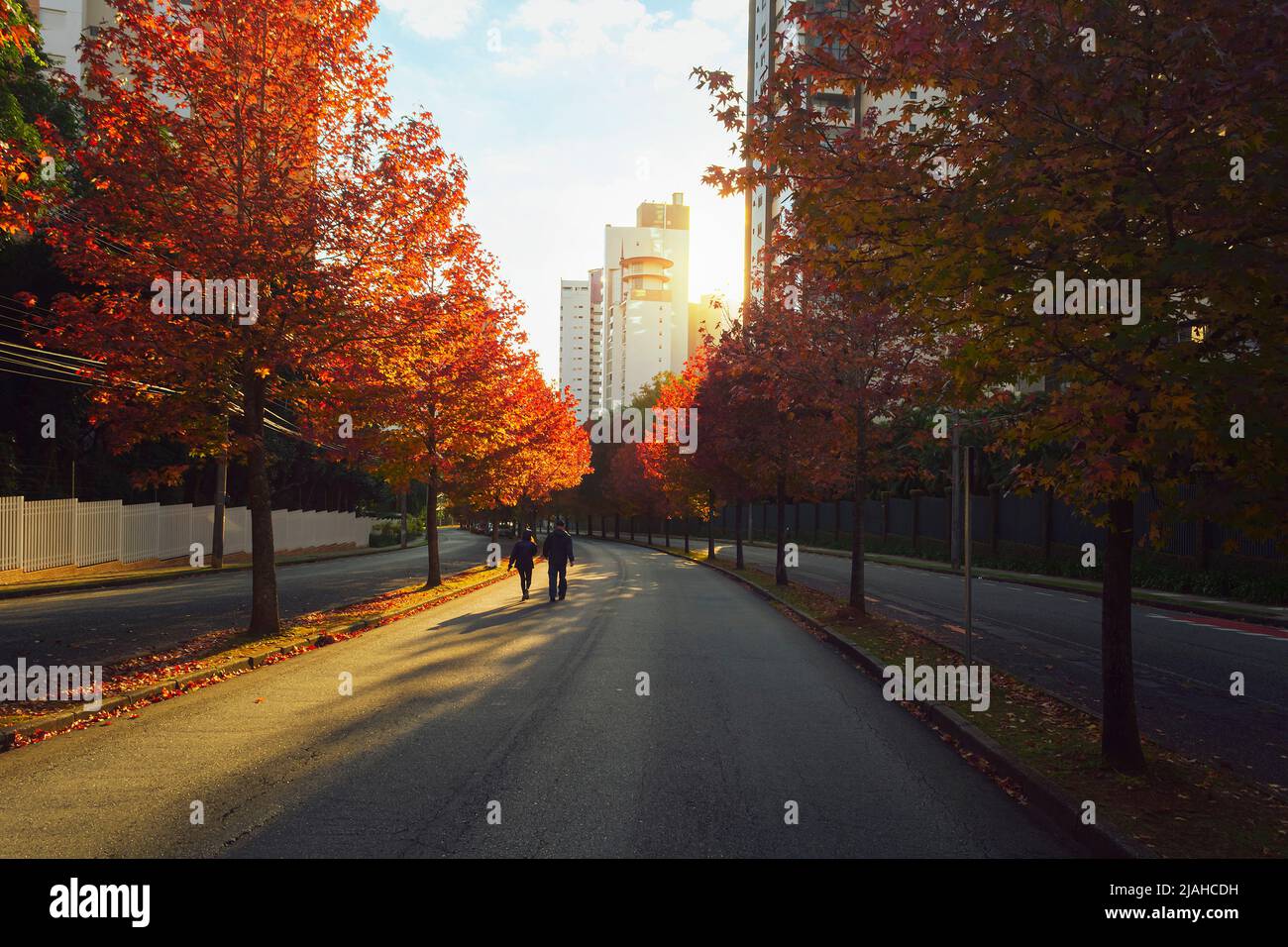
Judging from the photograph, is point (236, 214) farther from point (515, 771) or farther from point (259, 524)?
point (515, 771)

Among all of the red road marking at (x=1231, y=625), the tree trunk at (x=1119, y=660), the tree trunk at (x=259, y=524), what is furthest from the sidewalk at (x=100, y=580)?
the red road marking at (x=1231, y=625)

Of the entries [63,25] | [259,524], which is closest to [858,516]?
[259,524]

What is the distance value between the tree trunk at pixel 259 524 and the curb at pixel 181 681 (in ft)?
2.73

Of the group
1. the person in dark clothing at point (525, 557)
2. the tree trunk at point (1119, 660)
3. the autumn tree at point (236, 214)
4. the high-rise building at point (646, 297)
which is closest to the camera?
the tree trunk at point (1119, 660)

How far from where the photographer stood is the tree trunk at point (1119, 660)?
6117 millimetres

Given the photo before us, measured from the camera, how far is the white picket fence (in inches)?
944

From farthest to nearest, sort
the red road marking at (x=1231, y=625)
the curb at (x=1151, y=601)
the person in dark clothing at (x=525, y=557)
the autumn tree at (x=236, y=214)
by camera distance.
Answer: the person in dark clothing at (x=525, y=557) → the curb at (x=1151, y=601) → the red road marking at (x=1231, y=625) → the autumn tree at (x=236, y=214)

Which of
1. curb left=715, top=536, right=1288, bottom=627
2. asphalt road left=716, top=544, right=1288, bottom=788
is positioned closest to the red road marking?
asphalt road left=716, top=544, right=1288, bottom=788

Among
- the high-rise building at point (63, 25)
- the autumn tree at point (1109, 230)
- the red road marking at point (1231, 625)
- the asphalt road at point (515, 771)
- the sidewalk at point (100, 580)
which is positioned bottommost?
the sidewalk at point (100, 580)

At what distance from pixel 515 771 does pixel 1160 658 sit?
10.2m

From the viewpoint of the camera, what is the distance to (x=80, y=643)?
38.7 ft

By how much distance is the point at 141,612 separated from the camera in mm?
15977

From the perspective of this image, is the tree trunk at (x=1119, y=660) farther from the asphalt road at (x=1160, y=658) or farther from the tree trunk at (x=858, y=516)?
the tree trunk at (x=858, y=516)
